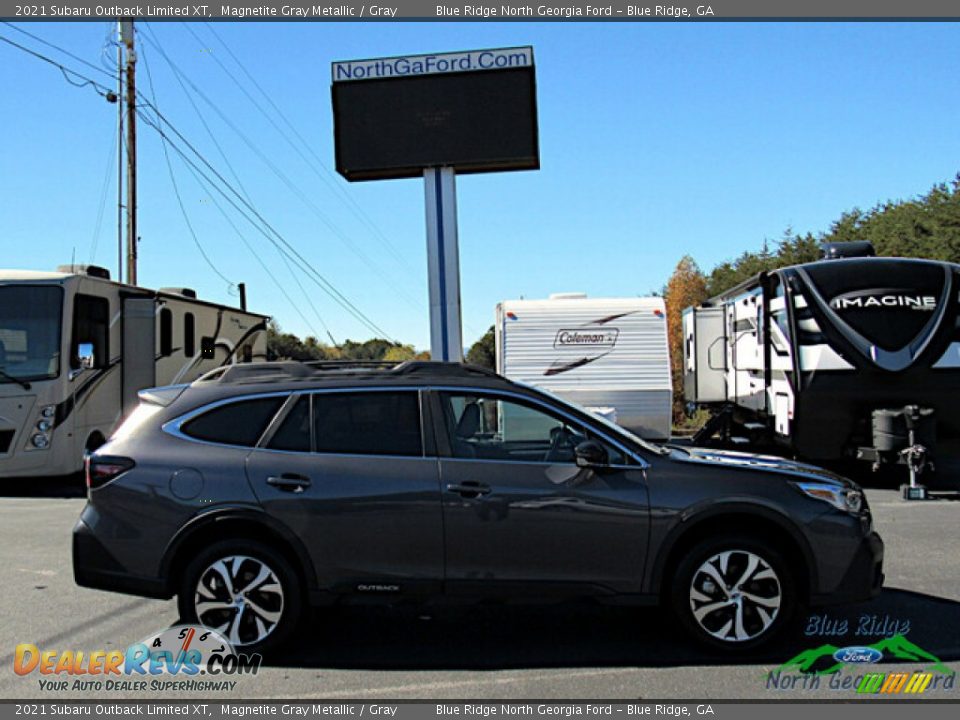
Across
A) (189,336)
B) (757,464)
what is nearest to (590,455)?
(757,464)

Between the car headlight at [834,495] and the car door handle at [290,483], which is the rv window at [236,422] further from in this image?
the car headlight at [834,495]

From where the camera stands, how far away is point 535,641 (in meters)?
5.29

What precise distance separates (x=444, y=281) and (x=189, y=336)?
192 inches

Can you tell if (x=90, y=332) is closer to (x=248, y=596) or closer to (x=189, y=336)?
(x=189, y=336)

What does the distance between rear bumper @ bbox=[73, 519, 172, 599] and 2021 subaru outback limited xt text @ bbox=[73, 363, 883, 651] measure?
0.01m

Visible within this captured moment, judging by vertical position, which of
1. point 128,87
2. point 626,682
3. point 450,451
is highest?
point 128,87

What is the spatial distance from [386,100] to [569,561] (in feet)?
36.8

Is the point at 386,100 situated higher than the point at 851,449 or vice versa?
the point at 386,100

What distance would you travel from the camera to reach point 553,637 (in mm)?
5367

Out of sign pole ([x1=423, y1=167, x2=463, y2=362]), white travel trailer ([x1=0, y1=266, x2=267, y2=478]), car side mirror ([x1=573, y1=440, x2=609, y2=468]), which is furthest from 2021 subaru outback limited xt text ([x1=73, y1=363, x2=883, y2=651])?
sign pole ([x1=423, y1=167, x2=463, y2=362])

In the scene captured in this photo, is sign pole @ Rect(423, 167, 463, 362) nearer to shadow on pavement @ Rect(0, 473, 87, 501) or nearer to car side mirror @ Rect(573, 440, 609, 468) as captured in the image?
shadow on pavement @ Rect(0, 473, 87, 501)

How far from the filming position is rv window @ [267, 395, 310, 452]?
5105mm
